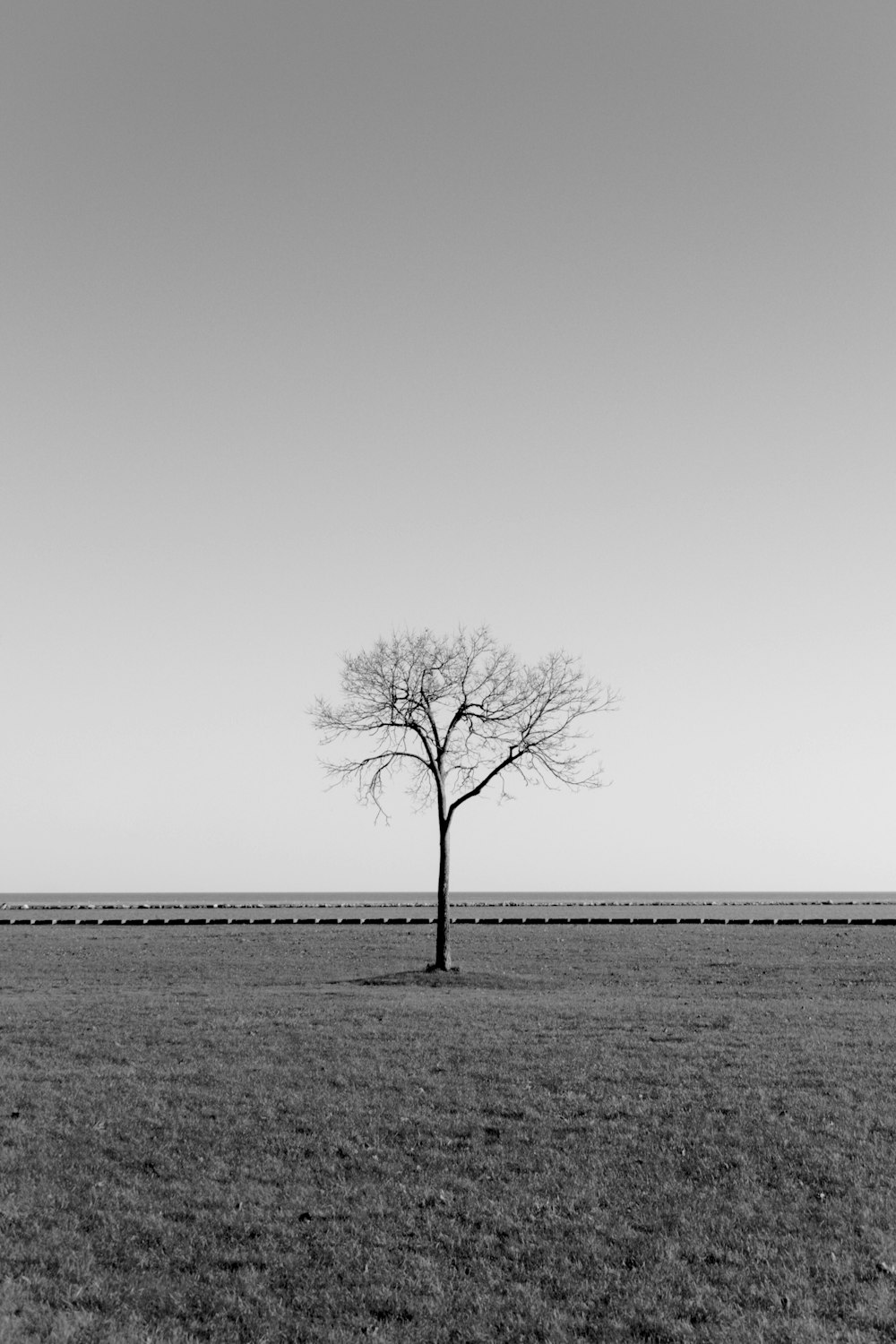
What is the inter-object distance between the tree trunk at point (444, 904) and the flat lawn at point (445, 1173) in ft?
41.3

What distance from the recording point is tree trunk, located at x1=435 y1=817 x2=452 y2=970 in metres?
41.7

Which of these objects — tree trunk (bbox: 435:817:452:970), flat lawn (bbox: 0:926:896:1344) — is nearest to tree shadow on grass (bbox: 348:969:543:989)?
tree trunk (bbox: 435:817:452:970)

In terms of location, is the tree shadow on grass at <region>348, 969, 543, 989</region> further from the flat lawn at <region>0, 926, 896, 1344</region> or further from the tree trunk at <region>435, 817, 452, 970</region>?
the flat lawn at <region>0, 926, 896, 1344</region>

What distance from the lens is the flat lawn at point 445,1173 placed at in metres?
10.4

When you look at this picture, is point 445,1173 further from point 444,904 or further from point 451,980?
point 444,904

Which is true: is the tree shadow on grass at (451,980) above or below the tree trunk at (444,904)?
below

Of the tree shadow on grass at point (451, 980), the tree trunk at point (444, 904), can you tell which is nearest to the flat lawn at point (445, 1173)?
the tree shadow on grass at point (451, 980)

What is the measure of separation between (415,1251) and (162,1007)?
1942 centimetres

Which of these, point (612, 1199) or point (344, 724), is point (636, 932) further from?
point (612, 1199)

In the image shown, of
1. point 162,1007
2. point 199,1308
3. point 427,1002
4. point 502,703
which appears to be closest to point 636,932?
point 502,703

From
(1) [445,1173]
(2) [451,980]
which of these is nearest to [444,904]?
(2) [451,980]

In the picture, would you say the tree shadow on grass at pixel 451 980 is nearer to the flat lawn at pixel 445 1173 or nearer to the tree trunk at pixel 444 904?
the tree trunk at pixel 444 904

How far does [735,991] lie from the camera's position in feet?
115

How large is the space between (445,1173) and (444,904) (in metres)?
28.1
